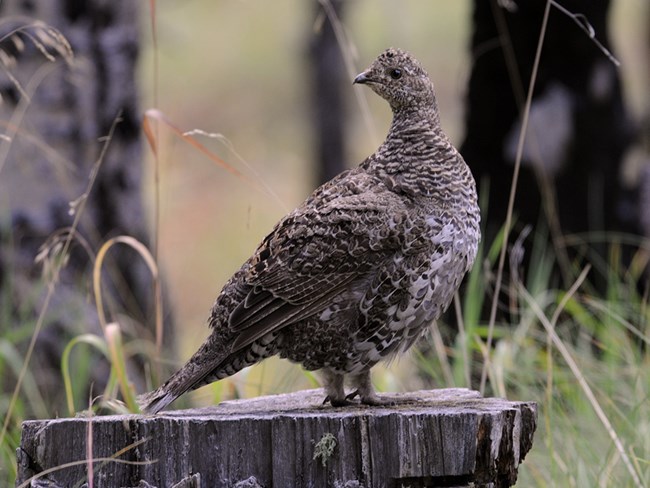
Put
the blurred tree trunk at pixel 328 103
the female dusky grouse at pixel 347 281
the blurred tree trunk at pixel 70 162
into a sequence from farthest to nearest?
1. the blurred tree trunk at pixel 328 103
2. the blurred tree trunk at pixel 70 162
3. the female dusky grouse at pixel 347 281

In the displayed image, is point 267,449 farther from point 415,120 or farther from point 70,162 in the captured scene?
point 70,162

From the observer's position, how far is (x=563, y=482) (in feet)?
12.0

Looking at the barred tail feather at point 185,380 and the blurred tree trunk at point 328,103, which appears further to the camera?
the blurred tree trunk at point 328,103

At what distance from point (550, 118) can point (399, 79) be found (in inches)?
108

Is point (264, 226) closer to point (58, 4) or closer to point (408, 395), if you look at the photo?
point (58, 4)

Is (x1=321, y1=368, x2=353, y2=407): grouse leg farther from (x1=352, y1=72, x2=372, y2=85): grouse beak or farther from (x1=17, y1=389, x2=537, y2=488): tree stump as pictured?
(x1=352, y1=72, x2=372, y2=85): grouse beak

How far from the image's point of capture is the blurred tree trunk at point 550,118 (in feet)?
19.4

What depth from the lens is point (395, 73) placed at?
136 inches

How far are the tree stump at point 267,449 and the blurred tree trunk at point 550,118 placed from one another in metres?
3.21

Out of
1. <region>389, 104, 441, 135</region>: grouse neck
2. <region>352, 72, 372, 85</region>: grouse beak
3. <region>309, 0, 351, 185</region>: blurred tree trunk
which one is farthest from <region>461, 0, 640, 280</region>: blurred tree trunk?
<region>309, 0, 351, 185</region>: blurred tree trunk

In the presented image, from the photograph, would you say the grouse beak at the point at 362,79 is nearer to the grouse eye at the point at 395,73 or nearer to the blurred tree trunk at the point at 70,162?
the grouse eye at the point at 395,73

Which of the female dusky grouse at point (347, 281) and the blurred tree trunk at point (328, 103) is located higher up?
the blurred tree trunk at point (328, 103)

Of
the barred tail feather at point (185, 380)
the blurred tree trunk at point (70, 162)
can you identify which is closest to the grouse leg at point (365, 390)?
the barred tail feather at point (185, 380)

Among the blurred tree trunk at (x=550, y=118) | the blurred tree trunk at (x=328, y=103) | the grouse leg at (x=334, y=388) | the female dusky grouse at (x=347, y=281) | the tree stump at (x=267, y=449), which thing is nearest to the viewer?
the tree stump at (x=267, y=449)
